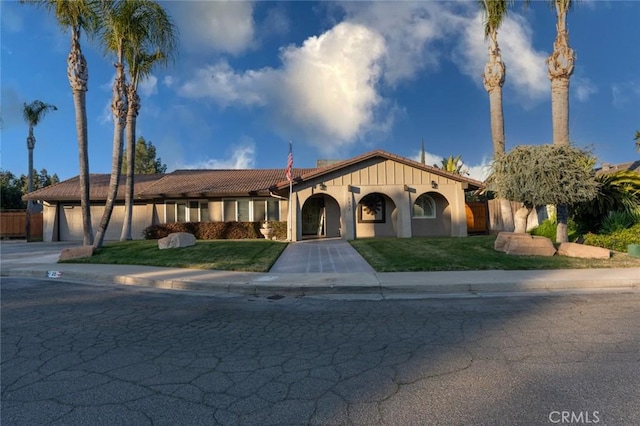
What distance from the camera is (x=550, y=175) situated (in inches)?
430

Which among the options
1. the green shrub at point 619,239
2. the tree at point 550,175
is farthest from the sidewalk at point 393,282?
the green shrub at point 619,239

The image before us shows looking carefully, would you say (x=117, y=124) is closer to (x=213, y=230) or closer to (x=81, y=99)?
(x=81, y=99)

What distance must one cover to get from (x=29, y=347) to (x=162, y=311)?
2.01 meters

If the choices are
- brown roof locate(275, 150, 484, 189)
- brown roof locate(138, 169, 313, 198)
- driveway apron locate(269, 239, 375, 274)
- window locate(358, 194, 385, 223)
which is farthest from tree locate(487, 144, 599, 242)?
brown roof locate(138, 169, 313, 198)

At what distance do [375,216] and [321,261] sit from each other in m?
9.97

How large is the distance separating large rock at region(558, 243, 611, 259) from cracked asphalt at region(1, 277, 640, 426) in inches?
175

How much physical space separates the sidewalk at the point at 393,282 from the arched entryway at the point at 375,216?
11.6 meters

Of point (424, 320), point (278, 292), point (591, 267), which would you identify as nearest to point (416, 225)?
point (591, 267)

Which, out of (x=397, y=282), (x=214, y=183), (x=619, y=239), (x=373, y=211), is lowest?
(x=397, y=282)

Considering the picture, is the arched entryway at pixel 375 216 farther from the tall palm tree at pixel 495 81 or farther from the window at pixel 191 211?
the window at pixel 191 211

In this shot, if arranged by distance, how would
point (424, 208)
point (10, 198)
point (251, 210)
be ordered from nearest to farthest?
point (424, 208) → point (251, 210) → point (10, 198)

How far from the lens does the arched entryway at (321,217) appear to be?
21281mm

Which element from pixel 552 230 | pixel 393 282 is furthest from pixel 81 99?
pixel 552 230

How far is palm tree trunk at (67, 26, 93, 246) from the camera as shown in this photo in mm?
14367
